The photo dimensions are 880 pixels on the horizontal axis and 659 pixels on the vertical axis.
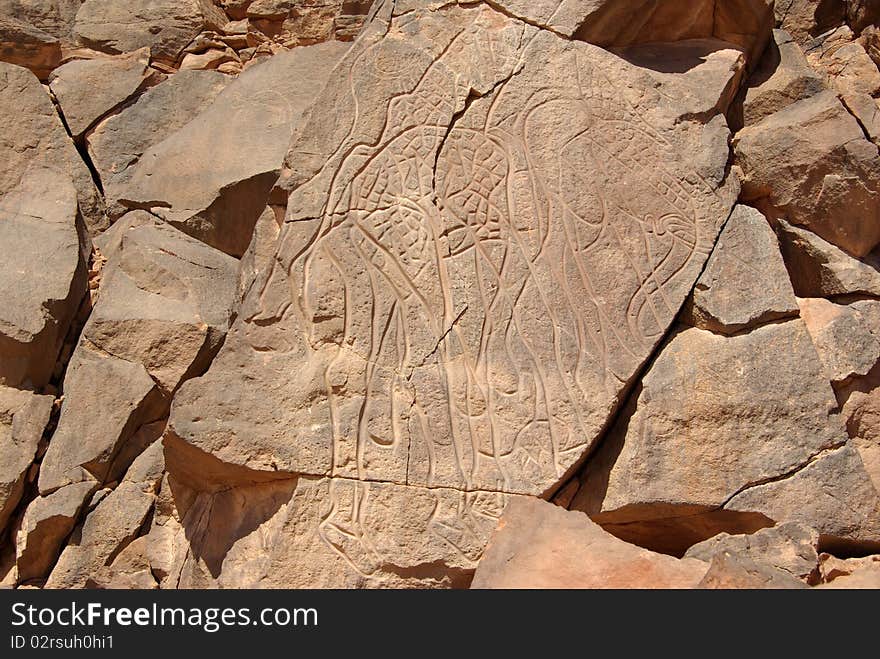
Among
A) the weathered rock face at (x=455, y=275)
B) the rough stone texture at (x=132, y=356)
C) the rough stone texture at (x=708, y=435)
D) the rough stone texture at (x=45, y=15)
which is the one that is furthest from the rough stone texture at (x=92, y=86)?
the rough stone texture at (x=708, y=435)

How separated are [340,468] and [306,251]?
0.91 m

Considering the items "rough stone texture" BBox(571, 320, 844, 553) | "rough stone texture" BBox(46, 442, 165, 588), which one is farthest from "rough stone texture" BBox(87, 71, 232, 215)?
"rough stone texture" BBox(571, 320, 844, 553)

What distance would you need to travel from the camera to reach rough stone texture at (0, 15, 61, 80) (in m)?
6.67

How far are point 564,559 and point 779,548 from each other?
95 centimetres

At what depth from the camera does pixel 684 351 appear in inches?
191

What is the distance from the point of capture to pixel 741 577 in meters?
3.35

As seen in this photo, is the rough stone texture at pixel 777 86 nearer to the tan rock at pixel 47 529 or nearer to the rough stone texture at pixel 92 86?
the rough stone texture at pixel 92 86

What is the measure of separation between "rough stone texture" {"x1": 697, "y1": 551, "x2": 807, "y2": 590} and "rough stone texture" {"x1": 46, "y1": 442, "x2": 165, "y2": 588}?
272 cm

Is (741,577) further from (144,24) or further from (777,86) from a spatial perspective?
(144,24)

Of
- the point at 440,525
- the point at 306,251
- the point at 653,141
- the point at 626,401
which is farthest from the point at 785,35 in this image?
the point at 440,525

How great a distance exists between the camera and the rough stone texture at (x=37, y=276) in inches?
214

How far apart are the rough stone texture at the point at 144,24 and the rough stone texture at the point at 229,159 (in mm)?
787

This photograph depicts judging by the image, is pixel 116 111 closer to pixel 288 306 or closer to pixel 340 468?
pixel 288 306

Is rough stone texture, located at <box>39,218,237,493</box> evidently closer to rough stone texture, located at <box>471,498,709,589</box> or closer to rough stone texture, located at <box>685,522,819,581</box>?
rough stone texture, located at <box>471,498,709,589</box>
